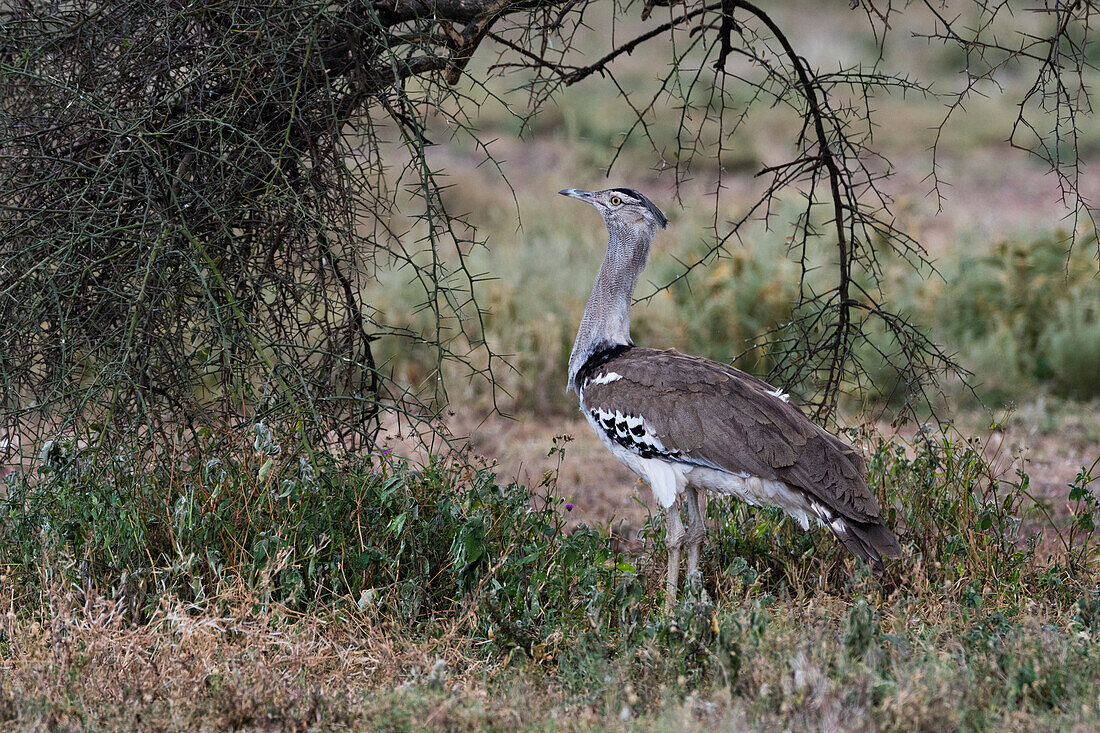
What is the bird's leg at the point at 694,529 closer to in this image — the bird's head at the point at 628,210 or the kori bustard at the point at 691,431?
the kori bustard at the point at 691,431

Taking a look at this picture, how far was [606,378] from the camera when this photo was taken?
14.5 feet

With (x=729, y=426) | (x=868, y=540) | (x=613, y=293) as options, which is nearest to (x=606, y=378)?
(x=613, y=293)

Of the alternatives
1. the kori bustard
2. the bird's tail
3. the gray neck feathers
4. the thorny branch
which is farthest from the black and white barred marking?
the thorny branch

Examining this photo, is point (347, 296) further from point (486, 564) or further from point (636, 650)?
point (636, 650)

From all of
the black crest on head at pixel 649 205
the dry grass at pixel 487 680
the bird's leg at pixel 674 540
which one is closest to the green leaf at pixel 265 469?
the dry grass at pixel 487 680

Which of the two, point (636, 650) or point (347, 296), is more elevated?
point (347, 296)

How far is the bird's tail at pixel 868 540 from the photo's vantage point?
3861 millimetres

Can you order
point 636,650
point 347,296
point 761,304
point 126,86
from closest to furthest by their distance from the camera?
point 636,650 → point 126,86 → point 347,296 → point 761,304

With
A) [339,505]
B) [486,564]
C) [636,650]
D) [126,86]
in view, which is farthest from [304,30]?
[636,650]

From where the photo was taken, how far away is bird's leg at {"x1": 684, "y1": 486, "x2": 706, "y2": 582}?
4332 mm

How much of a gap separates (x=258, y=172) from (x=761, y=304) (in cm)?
527

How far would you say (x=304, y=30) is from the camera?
3557 millimetres

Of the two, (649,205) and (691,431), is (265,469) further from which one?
(649,205)

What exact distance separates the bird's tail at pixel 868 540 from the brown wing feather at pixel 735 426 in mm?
35
